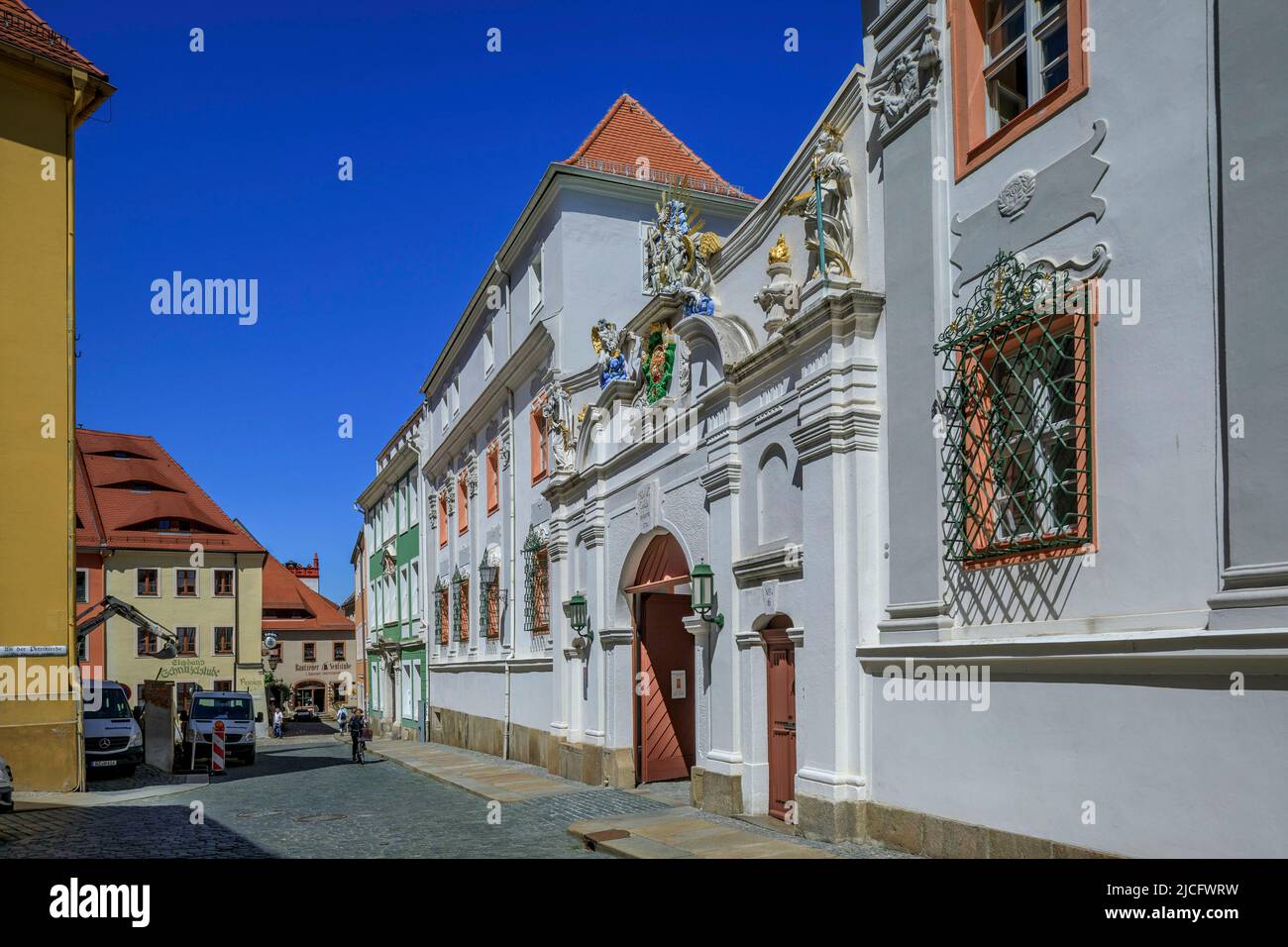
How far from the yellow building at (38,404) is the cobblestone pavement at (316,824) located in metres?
2.28

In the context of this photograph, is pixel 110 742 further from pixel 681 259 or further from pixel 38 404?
pixel 681 259

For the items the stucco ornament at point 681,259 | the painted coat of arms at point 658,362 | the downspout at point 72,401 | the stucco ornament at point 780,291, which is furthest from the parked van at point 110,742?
the stucco ornament at point 780,291

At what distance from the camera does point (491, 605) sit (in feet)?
90.9

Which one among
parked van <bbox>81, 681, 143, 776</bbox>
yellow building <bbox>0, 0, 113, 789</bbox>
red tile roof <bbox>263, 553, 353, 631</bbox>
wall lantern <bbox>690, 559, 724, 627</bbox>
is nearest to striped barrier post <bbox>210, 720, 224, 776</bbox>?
parked van <bbox>81, 681, 143, 776</bbox>

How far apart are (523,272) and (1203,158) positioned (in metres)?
19.6

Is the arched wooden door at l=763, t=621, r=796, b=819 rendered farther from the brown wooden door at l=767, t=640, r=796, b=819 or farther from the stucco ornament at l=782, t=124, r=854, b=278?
the stucco ornament at l=782, t=124, r=854, b=278

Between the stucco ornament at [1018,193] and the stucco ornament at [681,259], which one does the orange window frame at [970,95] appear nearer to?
the stucco ornament at [1018,193]

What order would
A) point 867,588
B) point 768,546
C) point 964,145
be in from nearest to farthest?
point 964,145 → point 867,588 → point 768,546

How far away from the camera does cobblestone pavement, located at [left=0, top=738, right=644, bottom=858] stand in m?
12.9

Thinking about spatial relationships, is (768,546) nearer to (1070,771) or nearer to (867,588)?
(867,588)

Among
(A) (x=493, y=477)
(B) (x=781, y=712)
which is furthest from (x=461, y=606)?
(B) (x=781, y=712)
